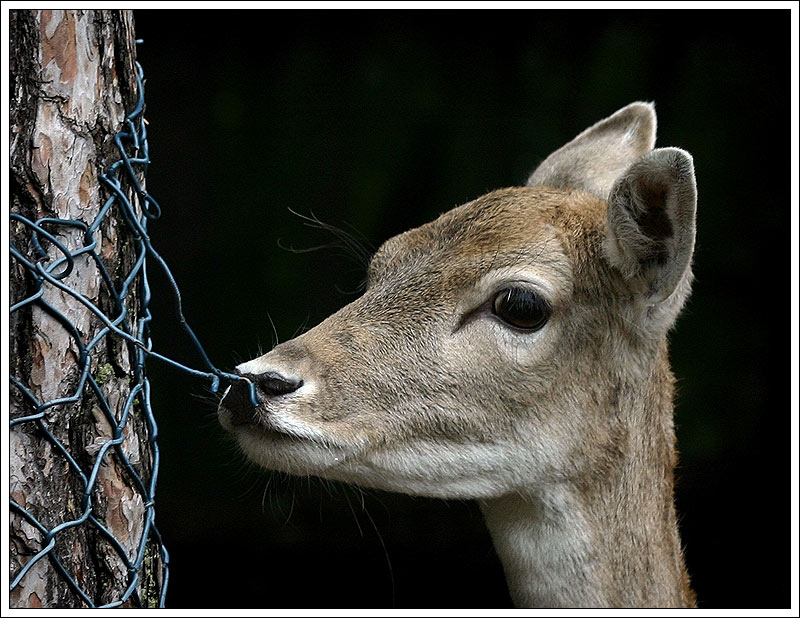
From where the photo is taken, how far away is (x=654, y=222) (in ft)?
9.30

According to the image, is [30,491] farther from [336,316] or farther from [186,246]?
[186,246]

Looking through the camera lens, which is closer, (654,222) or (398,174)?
(654,222)

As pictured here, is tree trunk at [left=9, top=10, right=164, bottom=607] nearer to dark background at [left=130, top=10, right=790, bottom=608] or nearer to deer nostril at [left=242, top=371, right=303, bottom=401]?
deer nostril at [left=242, top=371, right=303, bottom=401]

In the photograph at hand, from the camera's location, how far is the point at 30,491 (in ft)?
6.63

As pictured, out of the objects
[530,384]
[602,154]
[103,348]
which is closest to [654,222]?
[530,384]

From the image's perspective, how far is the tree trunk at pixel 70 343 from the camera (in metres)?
2.01

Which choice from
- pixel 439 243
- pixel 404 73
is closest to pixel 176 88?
pixel 404 73

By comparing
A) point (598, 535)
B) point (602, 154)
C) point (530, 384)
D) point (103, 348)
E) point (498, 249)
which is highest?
point (602, 154)

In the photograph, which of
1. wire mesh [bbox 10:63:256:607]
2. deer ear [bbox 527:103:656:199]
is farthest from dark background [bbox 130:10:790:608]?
wire mesh [bbox 10:63:256:607]

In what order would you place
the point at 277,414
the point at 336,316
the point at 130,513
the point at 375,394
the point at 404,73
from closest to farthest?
1. the point at 130,513
2. the point at 277,414
3. the point at 375,394
4. the point at 336,316
5. the point at 404,73

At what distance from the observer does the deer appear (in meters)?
2.75

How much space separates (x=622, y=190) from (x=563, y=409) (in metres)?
0.72

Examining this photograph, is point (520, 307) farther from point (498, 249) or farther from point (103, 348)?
point (103, 348)

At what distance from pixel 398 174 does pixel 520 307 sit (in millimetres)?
3416
